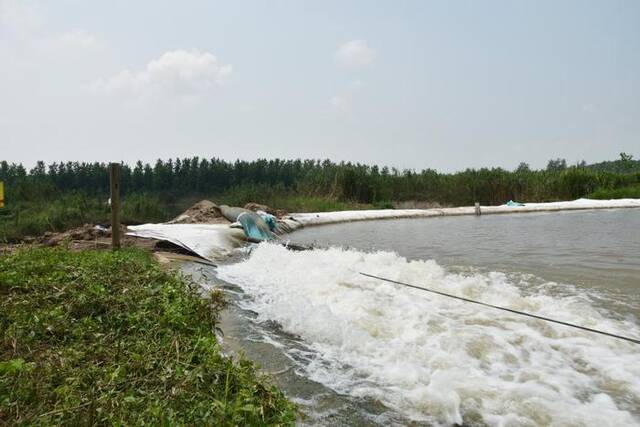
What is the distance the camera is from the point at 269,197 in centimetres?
2022

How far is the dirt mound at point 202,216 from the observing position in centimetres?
1256

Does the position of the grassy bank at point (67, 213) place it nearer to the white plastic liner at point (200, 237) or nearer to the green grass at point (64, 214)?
the green grass at point (64, 214)

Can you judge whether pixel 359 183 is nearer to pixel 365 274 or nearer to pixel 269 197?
pixel 269 197

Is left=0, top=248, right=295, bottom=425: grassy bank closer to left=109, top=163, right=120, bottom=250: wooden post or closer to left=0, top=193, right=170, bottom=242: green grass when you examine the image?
left=109, top=163, right=120, bottom=250: wooden post

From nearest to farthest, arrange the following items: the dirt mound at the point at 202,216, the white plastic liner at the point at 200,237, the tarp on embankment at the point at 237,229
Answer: the white plastic liner at the point at 200,237 → the tarp on embankment at the point at 237,229 → the dirt mound at the point at 202,216

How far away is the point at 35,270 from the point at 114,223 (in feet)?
7.57

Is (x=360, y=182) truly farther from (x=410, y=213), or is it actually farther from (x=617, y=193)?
(x=617, y=193)

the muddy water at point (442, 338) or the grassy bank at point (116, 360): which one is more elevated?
the grassy bank at point (116, 360)

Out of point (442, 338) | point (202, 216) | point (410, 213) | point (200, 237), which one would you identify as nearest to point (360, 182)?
point (410, 213)

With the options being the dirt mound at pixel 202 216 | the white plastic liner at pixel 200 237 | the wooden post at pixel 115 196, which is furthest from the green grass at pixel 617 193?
the wooden post at pixel 115 196

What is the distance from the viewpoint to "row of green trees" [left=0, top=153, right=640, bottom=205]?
79.9 feet

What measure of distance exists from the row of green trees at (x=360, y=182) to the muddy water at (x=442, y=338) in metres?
15.0

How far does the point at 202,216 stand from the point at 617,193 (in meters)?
23.9

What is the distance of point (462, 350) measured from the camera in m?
3.26
